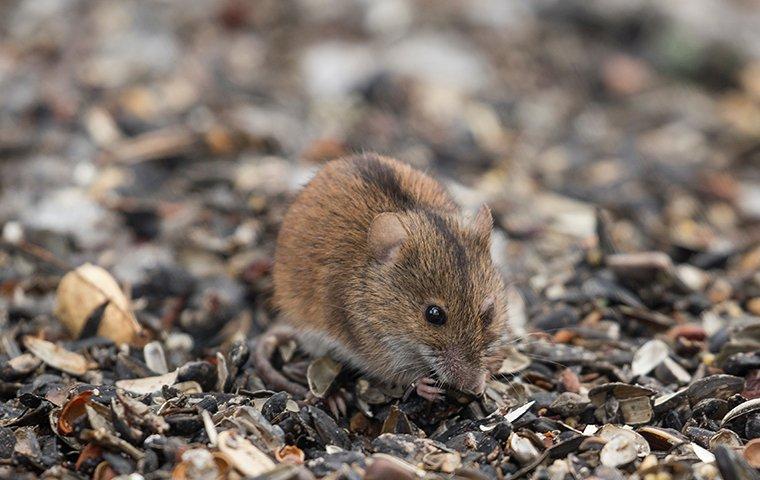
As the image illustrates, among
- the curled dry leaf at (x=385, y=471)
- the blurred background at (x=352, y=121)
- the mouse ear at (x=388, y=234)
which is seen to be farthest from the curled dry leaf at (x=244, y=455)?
the blurred background at (x=352, y=121)

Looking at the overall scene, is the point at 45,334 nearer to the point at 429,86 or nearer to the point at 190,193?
the point at 190,193

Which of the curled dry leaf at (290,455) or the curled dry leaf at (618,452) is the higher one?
the curled dry leaf at (290,455)

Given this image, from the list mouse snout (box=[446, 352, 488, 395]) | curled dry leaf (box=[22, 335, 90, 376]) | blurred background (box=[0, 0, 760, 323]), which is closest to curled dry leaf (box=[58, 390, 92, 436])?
curled dry leaf (box=[22, 335, 90, 376])

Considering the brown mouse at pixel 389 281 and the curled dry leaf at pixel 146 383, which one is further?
the curled dry leaf at pixel 146 383

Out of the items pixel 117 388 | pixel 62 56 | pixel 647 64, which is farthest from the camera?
pixel 647 64

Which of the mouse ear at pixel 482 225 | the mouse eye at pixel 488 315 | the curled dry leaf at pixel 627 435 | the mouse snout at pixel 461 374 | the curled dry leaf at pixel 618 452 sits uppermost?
the mouse ear at pixel 482 225

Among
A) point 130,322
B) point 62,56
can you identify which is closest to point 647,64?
point 62,56

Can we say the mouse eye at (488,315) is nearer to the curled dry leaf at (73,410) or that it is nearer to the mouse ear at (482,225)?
the mouse ear at (482,225)

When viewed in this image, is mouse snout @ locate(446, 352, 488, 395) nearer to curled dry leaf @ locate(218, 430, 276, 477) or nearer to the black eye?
the black eye
